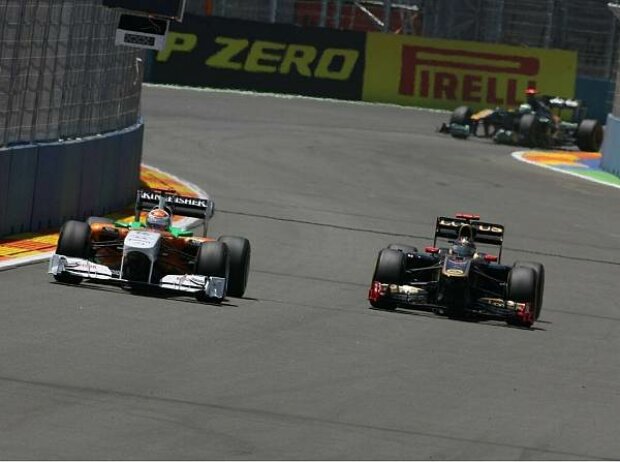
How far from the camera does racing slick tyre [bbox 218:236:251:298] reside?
52.6ft

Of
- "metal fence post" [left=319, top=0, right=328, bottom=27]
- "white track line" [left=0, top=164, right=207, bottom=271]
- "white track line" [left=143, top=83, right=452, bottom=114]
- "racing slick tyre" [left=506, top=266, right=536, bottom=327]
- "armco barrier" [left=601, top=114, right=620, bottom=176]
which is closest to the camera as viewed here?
"racing slick tyre" [left=506, top=266, right=536, bottom=327]

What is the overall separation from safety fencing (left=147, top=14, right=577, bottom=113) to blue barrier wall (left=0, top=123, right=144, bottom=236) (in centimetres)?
2495

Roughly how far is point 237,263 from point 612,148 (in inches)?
856

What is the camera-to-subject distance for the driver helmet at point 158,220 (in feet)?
52.0

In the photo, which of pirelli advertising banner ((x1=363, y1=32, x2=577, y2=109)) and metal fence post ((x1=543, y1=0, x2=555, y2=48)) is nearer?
pirelli advertising banner ((x1=363, y1=32, x2=577, y2=109))

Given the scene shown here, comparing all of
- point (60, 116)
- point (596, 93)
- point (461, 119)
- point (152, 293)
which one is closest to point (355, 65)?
point (596, 93)

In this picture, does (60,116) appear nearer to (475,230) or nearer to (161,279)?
(161,279)

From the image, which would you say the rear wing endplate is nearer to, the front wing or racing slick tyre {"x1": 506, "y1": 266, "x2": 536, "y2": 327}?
racing slick tyre {"x1": 506, "y1": 266, "x2": 536, "y2": 327}

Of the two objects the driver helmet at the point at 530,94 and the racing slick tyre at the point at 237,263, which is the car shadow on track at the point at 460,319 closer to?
the racing slick tyre at the point at 237,263

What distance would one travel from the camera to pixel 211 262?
15445 mm

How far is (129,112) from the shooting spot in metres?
25.1

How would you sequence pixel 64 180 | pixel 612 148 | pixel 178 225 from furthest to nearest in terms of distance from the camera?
pixel 612 148 → pixel 178 225 → pixel 64 180

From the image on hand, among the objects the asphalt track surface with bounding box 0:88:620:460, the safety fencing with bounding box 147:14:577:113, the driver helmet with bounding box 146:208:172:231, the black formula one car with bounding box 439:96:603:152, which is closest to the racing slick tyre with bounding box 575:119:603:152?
the black formula one car with bounding box 439:96:603:152

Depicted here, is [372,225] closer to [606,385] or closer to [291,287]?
[291,287]
